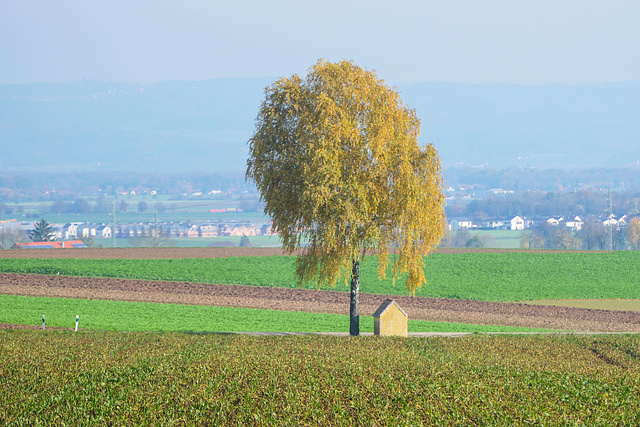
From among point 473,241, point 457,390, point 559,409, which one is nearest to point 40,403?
point 457,390

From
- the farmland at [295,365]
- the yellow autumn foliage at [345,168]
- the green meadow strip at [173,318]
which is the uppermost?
the yellow autumn foliage at [345,168]

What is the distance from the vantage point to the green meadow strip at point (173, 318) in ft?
109

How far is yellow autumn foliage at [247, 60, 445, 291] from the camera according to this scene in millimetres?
25344

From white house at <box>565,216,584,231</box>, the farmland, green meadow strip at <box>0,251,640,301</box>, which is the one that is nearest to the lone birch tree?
the farmland

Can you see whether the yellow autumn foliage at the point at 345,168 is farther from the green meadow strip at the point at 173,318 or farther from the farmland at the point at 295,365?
the green meadow strip at the point at 173,318

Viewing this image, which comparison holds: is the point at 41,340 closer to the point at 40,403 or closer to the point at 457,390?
the point at 40,403

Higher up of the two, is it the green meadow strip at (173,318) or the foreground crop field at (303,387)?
the foreground crop field at (303,387)

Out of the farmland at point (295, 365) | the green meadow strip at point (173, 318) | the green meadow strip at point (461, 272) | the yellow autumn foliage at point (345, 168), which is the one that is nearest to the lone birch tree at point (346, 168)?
the yellow autumn foliage at point (345, 168)

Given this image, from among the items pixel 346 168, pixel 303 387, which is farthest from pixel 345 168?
pixel 303 387

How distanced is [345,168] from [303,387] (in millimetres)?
A: 13933

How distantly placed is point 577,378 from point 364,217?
39.8 feet

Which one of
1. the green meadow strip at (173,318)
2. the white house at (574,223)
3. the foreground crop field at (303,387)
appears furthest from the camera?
the white house at (574,223)

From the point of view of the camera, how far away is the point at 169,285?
48.2 m

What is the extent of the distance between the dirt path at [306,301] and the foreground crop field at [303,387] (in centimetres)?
1946
